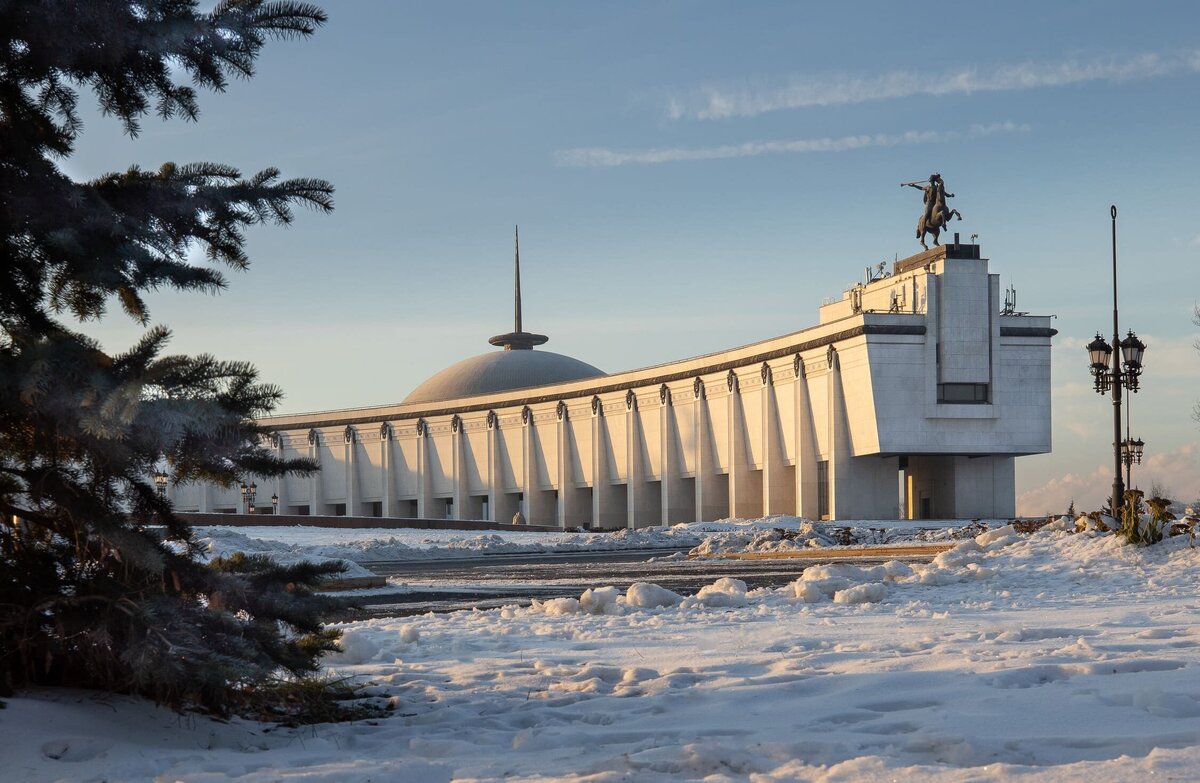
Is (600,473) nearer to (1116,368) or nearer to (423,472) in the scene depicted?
(423,472)

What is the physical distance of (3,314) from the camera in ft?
20.7

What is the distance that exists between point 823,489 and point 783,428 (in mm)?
4311

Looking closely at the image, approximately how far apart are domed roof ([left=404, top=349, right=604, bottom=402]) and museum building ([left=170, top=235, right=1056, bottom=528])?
39.2ft

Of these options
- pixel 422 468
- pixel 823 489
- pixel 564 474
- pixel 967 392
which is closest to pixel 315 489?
pixel 422 468

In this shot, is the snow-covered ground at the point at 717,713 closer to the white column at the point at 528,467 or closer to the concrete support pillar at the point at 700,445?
the concrete support pillar at the point at 700,445

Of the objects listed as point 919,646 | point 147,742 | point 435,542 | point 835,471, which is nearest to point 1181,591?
point 919,646

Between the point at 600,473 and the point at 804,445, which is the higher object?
the point at 804,445

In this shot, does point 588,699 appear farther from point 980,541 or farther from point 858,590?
point 980,541

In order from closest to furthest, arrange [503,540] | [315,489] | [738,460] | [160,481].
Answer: [160,481], [503,540], [738,460], [315,489]

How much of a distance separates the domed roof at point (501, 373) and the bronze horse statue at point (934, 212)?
41.8 metres

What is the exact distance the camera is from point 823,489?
229 feet

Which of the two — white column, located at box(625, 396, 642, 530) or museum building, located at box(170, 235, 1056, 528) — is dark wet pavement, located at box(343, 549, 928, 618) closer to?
museum building, located at box(170, 235, 1056, 528)

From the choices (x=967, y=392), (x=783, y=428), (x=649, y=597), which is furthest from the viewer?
(x=783, y=428)

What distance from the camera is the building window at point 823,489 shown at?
2724 inches
